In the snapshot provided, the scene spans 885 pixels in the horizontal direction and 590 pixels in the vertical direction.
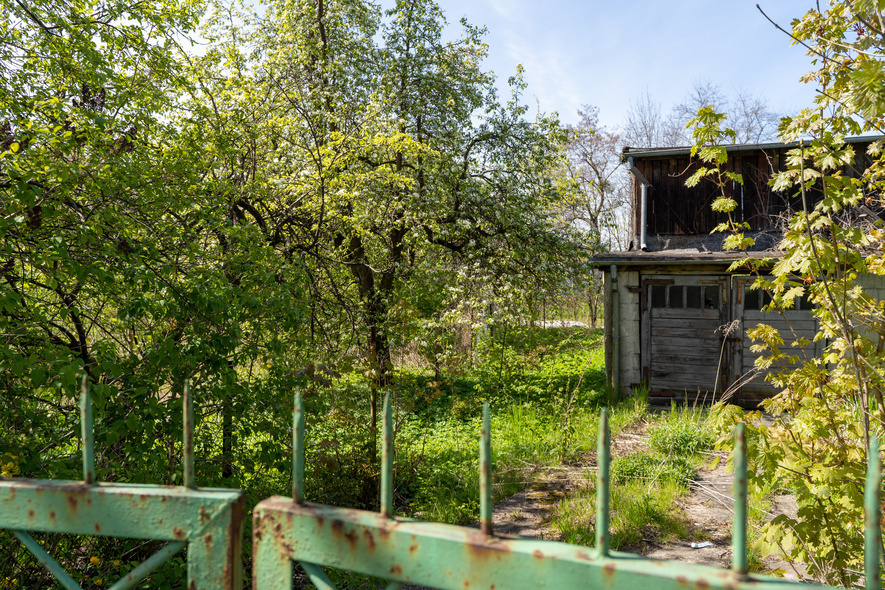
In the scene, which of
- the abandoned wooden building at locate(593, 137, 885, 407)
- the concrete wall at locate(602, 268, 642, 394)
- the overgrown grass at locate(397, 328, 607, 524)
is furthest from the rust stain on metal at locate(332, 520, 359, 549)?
the concrete wall at locate(602, 268, 642, 394)

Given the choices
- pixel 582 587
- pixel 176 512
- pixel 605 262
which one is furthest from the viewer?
pixel 605 262

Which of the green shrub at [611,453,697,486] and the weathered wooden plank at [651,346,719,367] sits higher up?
the weathered wooden plank at [651,346,719,367]

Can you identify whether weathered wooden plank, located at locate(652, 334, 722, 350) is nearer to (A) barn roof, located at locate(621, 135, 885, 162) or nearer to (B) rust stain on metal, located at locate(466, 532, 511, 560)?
(A) barn roof, located at locate(621, 135, 885, 162)

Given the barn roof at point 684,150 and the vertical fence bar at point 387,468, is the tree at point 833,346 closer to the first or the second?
the vertical fence bar at point 387,468

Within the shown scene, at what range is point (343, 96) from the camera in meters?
10.6

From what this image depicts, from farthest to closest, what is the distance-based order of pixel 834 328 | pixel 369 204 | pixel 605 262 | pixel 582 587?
pixel 605 262 < pixel 369 204 < pixel 834 328 < pixel 582 587

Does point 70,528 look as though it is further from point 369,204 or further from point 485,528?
point 369,204

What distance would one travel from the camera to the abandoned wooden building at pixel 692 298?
10.4m

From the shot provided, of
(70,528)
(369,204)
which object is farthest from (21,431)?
(369,204)

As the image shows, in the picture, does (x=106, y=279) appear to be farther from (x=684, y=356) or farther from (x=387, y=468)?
(x=684, y=356)

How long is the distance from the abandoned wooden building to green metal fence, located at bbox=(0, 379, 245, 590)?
9930 millimetres

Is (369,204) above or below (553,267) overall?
above

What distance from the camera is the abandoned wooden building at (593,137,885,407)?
10352 millimetres

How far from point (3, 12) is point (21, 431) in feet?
15.4
